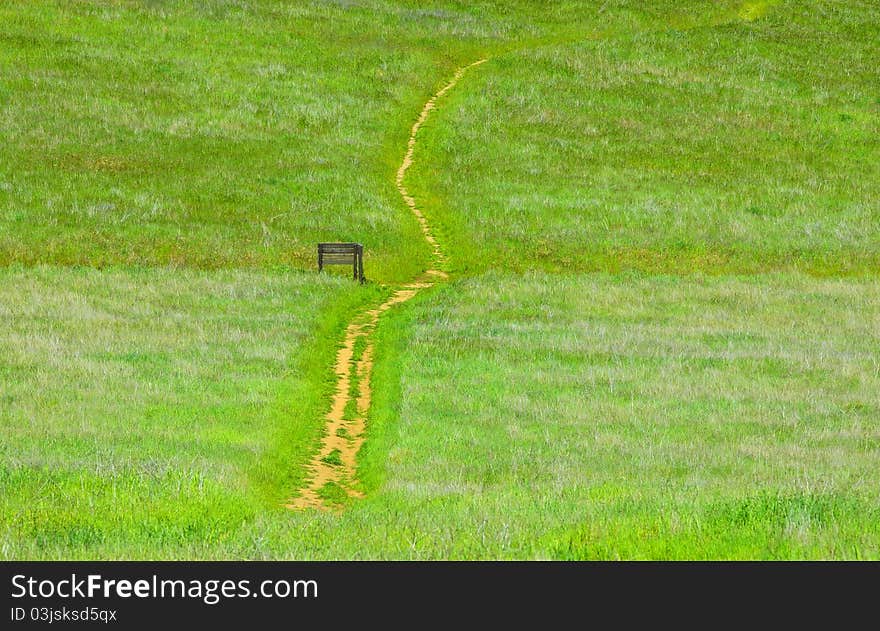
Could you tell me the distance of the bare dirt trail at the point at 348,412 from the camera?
16.8m

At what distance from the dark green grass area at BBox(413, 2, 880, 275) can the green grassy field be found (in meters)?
0.22

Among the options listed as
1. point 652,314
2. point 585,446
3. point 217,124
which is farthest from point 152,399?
point 217,124

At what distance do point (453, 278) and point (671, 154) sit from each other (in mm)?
21878

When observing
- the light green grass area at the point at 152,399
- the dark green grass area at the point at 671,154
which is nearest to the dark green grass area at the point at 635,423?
the light green grass area at the point at 152,399

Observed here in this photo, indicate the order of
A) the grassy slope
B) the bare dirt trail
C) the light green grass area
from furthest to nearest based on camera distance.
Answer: the bare dirt trail < the light green grass area < the grassy slope

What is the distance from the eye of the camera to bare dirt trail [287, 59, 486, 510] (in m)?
16.8

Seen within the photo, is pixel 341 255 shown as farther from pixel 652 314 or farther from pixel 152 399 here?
pixel 152 399

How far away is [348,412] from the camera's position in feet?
71.3

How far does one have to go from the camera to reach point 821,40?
76.9 meters

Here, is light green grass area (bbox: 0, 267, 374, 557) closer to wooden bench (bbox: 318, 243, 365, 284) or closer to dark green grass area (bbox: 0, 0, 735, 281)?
wooden bench (bbox: 318, 243, 365, 284)

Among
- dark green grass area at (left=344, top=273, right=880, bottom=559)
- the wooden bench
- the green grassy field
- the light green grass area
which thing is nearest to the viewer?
dark green grass area at (left=344, top=273, right=880, bottom=559)

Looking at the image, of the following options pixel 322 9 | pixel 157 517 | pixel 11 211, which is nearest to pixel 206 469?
pixel 157 517

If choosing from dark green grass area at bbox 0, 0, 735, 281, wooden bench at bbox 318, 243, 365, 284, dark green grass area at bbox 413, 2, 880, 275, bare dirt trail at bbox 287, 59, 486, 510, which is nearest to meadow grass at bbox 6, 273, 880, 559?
bare dirt trail at bbox 287, 59, 486, 510

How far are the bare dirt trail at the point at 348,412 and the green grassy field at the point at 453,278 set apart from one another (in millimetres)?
367
